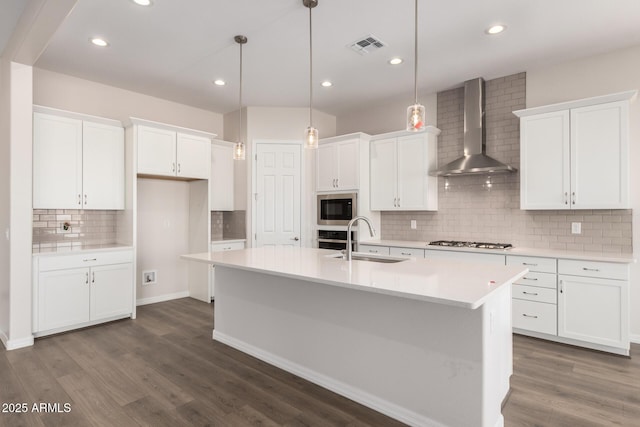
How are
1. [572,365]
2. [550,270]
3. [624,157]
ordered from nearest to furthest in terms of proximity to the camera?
[572,365], [624,157], [550,270]

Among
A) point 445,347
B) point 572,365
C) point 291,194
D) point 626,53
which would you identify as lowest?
point 572,365

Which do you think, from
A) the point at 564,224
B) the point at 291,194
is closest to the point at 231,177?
the point at 291,194

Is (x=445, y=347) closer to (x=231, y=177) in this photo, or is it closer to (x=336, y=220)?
(x=336, y=220)

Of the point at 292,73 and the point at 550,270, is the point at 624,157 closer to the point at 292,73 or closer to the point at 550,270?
the point at 550,270

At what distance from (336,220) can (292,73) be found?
6.76 ft

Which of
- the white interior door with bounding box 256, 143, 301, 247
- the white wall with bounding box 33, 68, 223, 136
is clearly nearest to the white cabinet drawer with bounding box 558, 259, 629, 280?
the white interior door with bounding box 256, 143, 301, 247

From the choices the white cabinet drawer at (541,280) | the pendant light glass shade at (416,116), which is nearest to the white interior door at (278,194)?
the white cabinet drawer at (541,280)

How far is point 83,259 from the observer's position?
12.7 ft

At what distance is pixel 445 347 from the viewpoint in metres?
2.04

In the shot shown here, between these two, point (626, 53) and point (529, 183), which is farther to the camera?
point (529, 183)

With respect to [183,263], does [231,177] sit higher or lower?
higher

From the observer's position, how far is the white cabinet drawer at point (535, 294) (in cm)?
350

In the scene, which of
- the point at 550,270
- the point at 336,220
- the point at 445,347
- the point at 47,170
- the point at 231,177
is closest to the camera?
the point at 445,347

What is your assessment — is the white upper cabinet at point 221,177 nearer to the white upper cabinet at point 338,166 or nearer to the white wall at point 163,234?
the white wall at point 163,234
